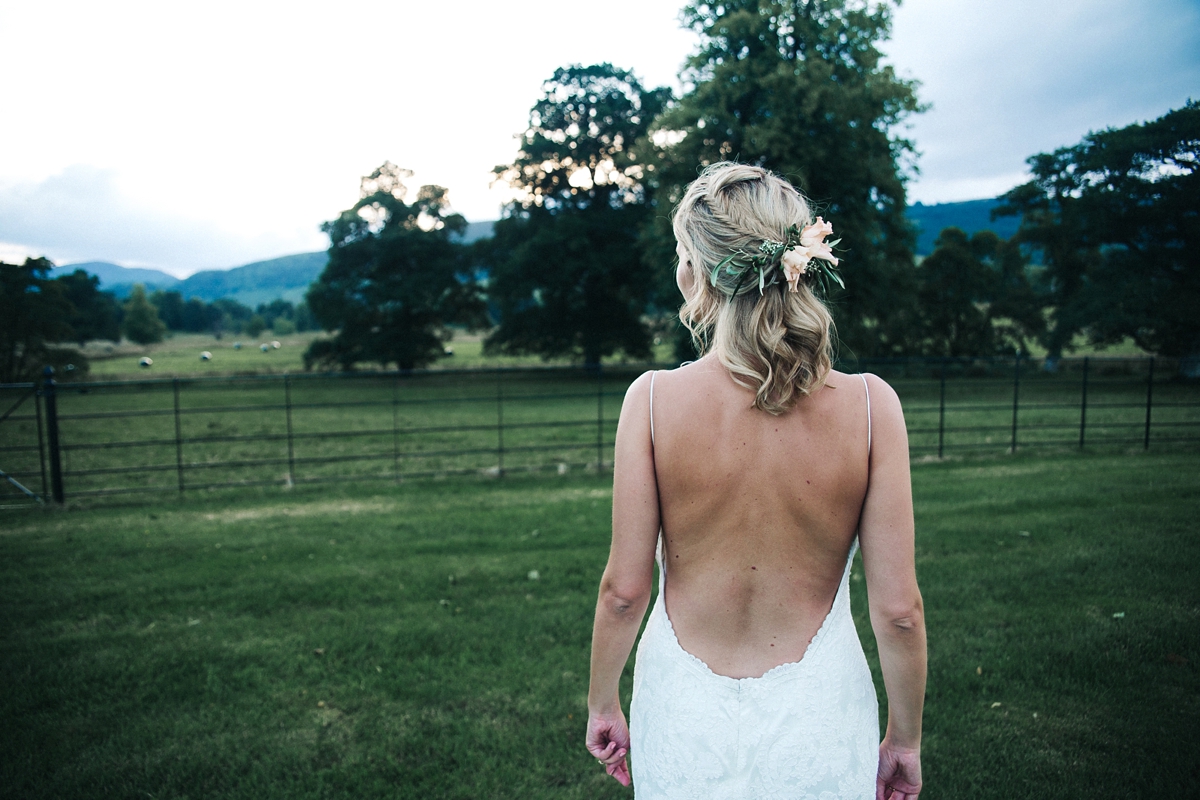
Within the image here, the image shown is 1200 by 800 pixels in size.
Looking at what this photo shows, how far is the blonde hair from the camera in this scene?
1.34 metres

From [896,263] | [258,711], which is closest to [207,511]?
[258,711]

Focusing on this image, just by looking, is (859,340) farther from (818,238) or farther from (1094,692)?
(818,238)

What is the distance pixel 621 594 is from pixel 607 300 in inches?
1167

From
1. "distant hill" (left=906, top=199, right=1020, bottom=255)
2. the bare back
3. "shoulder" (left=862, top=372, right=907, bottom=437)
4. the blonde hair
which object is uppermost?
"distant hill" (left=906, top=199, right=1020, bottom=255)

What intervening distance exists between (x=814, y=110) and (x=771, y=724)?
19.7 metres

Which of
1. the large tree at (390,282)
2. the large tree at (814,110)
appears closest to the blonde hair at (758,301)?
the large tree at (814,110)

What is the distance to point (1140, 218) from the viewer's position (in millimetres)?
9258

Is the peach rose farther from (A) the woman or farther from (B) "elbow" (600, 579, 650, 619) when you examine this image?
(B) "elbow" (600, 579, 650, 619)

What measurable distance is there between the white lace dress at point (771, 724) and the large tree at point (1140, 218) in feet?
23.5

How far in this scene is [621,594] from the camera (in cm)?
149

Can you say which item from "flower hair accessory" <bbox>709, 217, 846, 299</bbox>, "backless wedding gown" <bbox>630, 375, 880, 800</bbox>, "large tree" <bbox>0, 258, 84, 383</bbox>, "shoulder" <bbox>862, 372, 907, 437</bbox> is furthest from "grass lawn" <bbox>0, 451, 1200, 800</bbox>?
"large tree" <bbox>0, 258, 84, 383</bbox>

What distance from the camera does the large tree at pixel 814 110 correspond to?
60.2 ft

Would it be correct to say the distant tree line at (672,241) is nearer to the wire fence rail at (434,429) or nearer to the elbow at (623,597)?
the wire fence rail at (434,429)

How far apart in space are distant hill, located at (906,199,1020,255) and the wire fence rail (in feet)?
32.0
